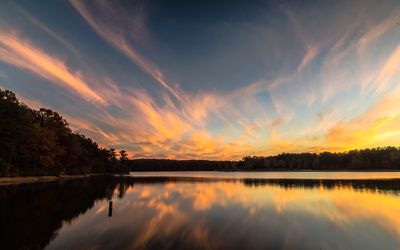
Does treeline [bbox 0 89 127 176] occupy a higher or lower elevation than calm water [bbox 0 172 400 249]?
higher

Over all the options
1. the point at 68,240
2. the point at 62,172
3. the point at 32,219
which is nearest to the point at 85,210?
the point at 32,219

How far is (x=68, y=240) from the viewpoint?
16.3 metres

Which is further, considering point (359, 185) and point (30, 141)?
point (30, 141)

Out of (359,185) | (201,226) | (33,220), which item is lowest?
(201,226)

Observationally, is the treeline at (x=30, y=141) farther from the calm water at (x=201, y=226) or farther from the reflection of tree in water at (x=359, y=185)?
the reflection of tree in water at (x=359, y=185)

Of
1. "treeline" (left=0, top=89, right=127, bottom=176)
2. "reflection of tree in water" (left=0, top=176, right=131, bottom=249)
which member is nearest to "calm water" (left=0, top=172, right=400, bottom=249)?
"reflection of tree in water" (left=0, top=176, right=131, bottom=249)

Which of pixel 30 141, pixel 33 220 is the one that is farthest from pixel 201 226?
pixel 30 141

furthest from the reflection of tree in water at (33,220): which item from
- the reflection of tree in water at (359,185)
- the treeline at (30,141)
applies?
the reflection of tree in water at (359,185)

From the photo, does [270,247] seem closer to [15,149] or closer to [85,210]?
[85,210]

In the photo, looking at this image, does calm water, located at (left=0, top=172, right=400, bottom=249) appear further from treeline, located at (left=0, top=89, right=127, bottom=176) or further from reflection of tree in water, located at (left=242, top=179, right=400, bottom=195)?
treeline, located at (left=0, top=89, right=127, bottom=176)

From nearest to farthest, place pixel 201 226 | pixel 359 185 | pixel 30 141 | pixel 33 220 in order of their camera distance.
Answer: pixel 201 226 < pixel 33 220 < pixel 359 185 < pixel 30 141

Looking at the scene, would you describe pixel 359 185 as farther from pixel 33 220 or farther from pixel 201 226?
pixel 33 220

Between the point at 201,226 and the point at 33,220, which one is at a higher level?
the point at 33,220

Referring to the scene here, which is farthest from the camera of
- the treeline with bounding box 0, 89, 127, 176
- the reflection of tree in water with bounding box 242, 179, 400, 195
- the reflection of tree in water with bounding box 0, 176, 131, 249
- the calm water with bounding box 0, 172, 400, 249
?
the treeline with bounding box 0, 89, 127, 176
